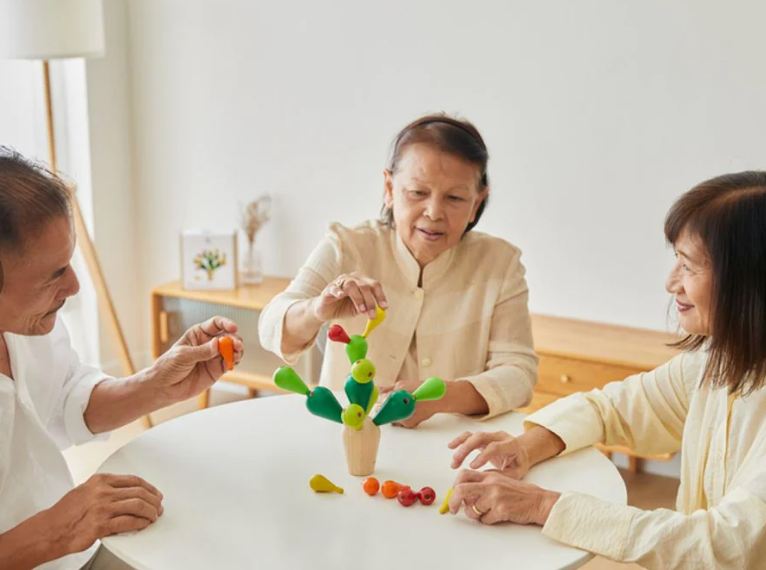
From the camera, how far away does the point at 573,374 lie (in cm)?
287

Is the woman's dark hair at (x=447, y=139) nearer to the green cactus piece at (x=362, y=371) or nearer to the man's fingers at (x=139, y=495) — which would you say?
the green cactus piece at (x=362, y=371)

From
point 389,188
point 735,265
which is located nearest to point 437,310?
point 389,188

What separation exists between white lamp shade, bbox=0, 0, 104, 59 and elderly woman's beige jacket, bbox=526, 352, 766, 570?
2.02 m

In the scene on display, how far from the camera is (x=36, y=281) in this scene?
1401 millimetres

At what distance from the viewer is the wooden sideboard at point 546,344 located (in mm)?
2836

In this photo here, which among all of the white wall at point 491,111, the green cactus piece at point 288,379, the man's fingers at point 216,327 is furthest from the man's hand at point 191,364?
the white wall at point 491,111

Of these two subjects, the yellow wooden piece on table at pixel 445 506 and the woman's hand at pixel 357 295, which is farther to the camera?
the woman's hand at pixel 357 295

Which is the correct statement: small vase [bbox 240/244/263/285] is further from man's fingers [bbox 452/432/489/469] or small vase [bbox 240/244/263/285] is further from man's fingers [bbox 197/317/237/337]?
man's fingers [bbox 452/432/489/469]

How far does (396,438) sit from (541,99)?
171 centimetres

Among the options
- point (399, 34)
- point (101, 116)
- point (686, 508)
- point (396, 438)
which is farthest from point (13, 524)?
point (101, 116)

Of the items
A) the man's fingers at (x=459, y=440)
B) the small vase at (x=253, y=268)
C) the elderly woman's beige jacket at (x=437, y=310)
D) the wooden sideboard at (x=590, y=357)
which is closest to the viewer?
the man's fingers at (x=459, y=440)

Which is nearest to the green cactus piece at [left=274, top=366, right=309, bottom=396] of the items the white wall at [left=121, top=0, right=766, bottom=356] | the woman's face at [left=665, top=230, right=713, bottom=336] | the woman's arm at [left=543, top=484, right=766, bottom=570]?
the woman's arm at [left=543, top=484, right=766, bottom=570]

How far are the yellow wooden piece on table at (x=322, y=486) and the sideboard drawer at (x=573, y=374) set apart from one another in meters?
1.49

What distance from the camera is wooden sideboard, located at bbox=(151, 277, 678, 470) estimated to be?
284 centimetres
